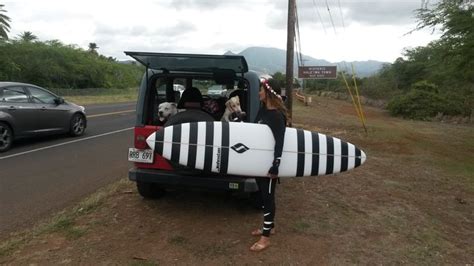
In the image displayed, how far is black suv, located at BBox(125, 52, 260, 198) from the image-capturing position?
4914 millimetres

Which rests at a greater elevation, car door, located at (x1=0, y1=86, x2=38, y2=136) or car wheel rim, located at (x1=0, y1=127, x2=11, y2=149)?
car door, located at (x1=0, y1=86, x2=38, y2=136)

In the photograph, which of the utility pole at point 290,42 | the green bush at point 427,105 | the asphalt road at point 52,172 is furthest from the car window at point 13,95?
the green bush at point 427,105

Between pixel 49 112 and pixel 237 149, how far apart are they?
7.76 meters

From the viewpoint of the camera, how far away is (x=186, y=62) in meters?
5.03

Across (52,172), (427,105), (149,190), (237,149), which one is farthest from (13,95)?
(427,105)

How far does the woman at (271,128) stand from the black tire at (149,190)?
1884mm

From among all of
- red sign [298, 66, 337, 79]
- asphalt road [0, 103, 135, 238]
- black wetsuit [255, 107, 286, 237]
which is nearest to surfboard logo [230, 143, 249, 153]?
black wetsuit [255, 107, 286, 237]

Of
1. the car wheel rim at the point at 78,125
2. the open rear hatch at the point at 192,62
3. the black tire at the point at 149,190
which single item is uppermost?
the open rear hatch at the point at 192,62

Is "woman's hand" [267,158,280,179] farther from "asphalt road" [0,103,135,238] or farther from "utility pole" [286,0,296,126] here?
"utility pole" [286,0,296,126]

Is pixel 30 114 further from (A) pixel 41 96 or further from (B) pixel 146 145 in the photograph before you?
(B) pixel 146 145

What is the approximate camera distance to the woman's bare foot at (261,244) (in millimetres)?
4363

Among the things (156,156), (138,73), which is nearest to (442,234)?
(156,156)

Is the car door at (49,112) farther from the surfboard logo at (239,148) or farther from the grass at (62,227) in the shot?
the surfboard logo at (239,148)

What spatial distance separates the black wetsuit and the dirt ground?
302mm
